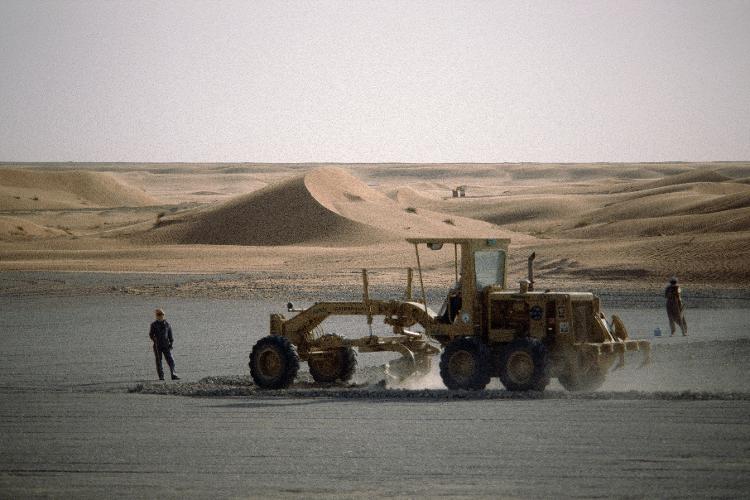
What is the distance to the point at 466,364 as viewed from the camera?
19.1 metres

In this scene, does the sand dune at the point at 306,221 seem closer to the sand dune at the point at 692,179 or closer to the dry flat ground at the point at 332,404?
the dry flat ground at the point at 332,404

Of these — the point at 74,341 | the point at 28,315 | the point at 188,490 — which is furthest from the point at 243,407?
the point at 28,315

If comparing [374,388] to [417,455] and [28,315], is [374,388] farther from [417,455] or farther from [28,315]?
[28,315]

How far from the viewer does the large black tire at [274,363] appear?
66.4ft

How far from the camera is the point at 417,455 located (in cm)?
1380

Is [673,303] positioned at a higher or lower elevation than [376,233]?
lower

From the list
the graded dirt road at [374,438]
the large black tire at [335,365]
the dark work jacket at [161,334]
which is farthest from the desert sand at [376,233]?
the graded dirt road at [374,438]

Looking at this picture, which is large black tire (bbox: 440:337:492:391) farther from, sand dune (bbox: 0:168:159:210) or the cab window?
sand dune (bbox: 0:168:159:210)

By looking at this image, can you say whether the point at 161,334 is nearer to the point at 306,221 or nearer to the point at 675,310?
the point at 675,310

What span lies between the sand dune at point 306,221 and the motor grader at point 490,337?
48900mm

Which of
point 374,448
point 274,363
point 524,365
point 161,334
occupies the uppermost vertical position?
point 161,334

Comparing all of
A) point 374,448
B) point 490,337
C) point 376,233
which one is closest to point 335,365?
point 490,337

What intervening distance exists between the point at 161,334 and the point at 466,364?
19.7 feet

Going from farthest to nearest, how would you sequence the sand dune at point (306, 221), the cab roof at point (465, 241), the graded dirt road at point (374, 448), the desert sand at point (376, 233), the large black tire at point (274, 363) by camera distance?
the sand dune at point (306, 221), the desert sand at point (376, 233), the large black tire at point (274, 363), the cab roof at point (465, 241), the graded dirt road at point (374, 448)
